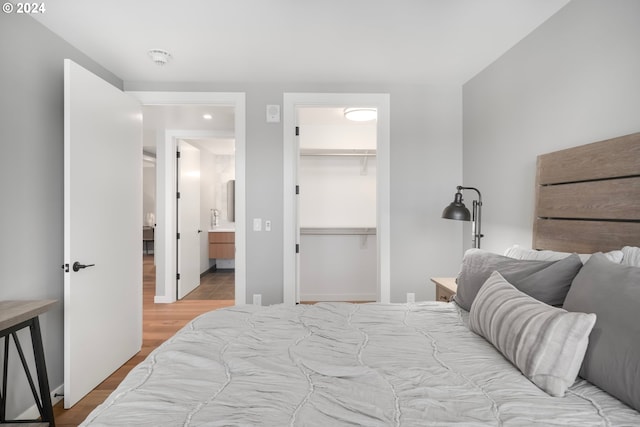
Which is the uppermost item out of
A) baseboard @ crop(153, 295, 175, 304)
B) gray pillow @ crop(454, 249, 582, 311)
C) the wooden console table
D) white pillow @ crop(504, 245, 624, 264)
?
white pillow @ crop(504, 245, 624, 264)

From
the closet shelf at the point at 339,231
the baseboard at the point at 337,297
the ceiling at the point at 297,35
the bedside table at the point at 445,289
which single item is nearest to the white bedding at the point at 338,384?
the bedside table at the point at 445,289

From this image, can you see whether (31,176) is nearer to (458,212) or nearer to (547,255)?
(458,212)

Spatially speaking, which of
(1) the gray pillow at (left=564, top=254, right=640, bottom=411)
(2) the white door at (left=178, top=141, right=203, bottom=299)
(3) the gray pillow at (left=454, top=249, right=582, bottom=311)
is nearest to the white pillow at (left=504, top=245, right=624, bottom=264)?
(3) the gray pillow at (left=454, top=249, right=582, bottom=311)

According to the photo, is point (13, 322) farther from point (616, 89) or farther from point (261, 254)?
point (616, 89)

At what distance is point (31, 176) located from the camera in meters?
2.00

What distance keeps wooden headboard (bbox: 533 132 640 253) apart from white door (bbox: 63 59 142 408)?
293cm

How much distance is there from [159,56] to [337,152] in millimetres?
2329

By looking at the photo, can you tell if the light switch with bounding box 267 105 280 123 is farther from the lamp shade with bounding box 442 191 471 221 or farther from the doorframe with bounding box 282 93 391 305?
the lamp shade with bounding box 442 191 471 221

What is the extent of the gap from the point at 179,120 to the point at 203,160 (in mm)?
1906

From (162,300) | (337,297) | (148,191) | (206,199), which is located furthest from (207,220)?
(337,297)

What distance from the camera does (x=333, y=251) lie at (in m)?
Answer: 4.30

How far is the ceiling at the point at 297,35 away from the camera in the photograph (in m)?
1.90

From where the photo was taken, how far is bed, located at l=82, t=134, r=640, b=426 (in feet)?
2.85

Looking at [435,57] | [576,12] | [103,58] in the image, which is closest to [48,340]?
[103,58]
